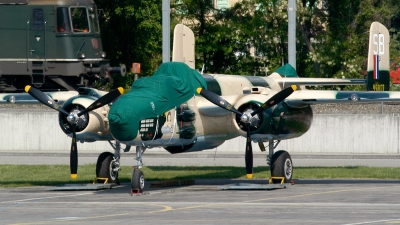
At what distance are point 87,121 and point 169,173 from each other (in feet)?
20.0

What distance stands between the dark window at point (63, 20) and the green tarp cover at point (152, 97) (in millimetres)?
17591

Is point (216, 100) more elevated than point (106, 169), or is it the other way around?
point (216, 100)

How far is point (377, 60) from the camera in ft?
85.7

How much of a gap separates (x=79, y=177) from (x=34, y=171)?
7.86ft

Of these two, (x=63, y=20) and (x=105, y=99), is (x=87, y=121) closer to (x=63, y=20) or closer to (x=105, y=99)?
(x=105, y=99)

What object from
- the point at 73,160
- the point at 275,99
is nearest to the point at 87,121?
the point at 73,160

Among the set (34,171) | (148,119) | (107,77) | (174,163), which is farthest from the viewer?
(107,77)

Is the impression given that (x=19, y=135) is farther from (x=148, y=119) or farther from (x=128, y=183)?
(x=148, y=119)

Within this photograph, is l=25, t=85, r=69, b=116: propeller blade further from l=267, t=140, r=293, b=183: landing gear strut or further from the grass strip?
l=267, t=140, r=293, b=183: landing gear strut

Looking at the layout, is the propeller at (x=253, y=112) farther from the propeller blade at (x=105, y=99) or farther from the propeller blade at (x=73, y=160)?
the propeller blade at (x=73, y=160)

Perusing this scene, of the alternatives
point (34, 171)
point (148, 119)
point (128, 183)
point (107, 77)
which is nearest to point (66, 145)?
point (107, 77)

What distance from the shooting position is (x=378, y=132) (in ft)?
108

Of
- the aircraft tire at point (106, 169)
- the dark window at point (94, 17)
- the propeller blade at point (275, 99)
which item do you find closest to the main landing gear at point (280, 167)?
the propeller blade at point (275, 99)

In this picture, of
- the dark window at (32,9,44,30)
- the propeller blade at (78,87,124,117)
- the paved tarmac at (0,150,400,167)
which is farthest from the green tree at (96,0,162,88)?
the propeller blade at (78,87,124,117)
